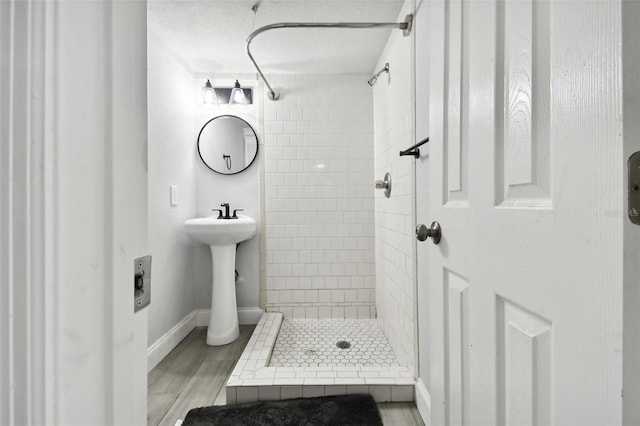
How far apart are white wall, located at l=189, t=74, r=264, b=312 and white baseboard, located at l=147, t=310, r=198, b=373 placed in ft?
1.25

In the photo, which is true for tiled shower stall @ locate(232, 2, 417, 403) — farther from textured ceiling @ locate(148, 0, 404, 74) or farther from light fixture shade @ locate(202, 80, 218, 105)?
light fixture shade @ locate(202, 80, 218, 105)

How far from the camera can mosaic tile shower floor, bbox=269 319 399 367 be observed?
175 cm

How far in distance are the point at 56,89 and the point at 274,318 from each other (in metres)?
2.27

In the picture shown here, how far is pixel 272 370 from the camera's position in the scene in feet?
5.08

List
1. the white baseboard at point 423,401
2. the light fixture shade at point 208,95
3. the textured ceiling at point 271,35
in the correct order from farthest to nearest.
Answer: the light fixture shade at point 208,95, the textured ceiling at point 271,35, the white baseboard at point 423,401

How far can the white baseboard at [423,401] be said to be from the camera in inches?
49.6

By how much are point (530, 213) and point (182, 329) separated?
233cm

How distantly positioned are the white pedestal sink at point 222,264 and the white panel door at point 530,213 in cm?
159

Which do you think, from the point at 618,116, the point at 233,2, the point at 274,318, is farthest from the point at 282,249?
the point at 618,116

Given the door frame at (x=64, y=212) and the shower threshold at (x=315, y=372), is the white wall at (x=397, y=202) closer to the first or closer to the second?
the shower threshold at (x=315, y=372)

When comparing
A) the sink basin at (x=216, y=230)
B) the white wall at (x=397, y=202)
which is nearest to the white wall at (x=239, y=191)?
the sink basin at (x=216, y=230)

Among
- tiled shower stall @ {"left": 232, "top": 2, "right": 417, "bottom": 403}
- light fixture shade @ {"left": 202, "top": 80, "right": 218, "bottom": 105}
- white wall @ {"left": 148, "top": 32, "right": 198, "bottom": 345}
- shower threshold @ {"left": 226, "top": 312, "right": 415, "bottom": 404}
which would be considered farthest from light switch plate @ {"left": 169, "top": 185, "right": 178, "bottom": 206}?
shower threshold @ {"left": 226, "top": 312, "right": 415, "bottom": 404}

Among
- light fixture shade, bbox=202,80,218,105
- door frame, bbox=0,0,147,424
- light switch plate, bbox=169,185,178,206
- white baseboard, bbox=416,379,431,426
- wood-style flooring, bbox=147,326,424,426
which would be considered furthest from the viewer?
light fixture shade, bbox=202,80,218,105

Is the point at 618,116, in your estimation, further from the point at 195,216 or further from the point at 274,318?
the point at 195,216
